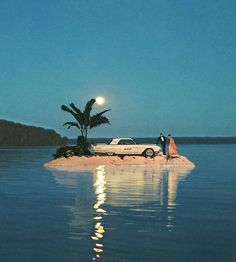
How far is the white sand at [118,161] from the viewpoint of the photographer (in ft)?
127

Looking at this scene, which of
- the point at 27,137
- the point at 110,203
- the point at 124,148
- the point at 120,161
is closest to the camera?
the point at 110,203

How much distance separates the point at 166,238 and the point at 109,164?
2975cm

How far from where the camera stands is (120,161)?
3953cm

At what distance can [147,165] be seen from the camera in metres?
38.1

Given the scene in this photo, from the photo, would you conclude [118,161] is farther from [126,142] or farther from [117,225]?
[117,225]

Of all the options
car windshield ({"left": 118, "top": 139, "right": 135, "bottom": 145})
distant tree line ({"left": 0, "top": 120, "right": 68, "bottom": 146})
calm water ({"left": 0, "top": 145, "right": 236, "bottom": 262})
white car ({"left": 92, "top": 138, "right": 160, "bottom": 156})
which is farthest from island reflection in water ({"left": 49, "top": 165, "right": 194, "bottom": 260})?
distant tree line ({"left": 0, "top": 120, "right": 68, "bottom": 146})

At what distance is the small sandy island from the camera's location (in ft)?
127

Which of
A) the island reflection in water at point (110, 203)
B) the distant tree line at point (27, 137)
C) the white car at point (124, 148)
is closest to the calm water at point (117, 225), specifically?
the island reflection in water at point (110, 203)

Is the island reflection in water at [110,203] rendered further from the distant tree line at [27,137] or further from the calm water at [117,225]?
the distant tree line at [27,137]

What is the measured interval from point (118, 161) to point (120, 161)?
0.54 feet

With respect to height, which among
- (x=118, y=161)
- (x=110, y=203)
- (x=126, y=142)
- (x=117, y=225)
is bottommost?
(x=117, y=225)

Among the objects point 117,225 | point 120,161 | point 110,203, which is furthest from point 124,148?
point 117,225

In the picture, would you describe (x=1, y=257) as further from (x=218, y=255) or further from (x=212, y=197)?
(x=212, y=197)

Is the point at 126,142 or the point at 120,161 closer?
the point at 120,161
